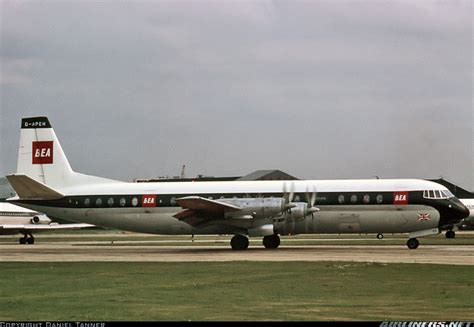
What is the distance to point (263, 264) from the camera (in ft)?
108

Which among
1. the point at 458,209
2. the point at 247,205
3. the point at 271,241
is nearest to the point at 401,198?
the point at 458,209

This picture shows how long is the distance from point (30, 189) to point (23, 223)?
2585 centimetres

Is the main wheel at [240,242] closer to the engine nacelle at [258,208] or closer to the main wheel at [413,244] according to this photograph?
the engine nacelle at [258,208]

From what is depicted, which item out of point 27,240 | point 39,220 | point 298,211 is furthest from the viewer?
point 39,220

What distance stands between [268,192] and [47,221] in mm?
35077

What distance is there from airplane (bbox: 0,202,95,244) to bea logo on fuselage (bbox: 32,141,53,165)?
770 inches

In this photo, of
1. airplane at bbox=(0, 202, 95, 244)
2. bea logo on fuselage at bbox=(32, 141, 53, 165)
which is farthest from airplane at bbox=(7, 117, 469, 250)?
airplane at bbox=(0, 202, 95, 244)

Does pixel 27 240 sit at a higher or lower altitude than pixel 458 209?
lower

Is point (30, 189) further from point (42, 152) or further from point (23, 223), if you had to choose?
point (23, 223)

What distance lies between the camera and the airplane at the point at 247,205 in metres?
43.9

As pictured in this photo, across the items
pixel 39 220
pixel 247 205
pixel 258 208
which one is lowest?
pixel 39 220

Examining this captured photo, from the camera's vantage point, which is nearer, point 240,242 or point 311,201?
point 311,201

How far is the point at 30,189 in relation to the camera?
47750 millimetres

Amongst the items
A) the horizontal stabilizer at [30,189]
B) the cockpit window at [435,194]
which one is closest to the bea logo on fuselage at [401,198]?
the cockpit window at [435,194]
